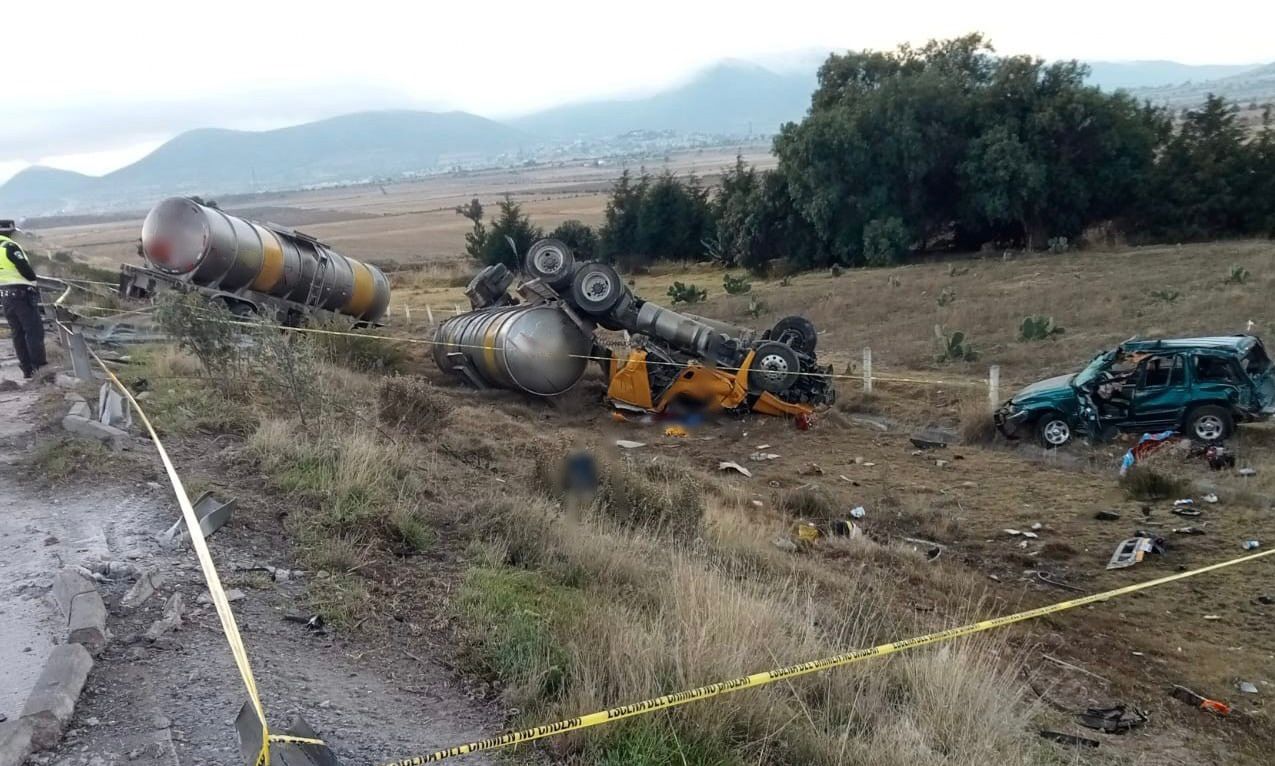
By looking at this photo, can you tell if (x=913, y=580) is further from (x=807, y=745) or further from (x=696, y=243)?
(x=696, y=243)

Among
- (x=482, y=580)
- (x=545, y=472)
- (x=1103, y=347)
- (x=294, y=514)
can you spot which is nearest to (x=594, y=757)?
(x=482, y=580)

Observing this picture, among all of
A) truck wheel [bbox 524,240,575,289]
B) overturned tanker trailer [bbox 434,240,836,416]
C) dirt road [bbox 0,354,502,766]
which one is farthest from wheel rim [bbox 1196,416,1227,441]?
dirt road [bbox 0,354,502,766]

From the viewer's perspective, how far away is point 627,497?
7945 mm

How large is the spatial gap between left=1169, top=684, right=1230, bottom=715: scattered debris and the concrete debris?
19.8 feet

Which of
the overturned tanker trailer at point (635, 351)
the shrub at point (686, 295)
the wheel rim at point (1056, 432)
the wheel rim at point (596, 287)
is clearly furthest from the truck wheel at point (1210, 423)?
the shrub at point (686, 295)

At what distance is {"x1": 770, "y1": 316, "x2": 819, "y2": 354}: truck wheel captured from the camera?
637 inches

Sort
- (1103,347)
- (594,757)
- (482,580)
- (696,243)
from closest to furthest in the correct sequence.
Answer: (594,757) < (482,580) < (1103,347) < (696,243)


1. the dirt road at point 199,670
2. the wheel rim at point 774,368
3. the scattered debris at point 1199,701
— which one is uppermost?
the dirt road at point 199,670

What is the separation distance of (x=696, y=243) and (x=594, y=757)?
43250 mm

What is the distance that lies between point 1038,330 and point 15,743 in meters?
18.3

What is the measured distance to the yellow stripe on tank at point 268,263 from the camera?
18.4 m

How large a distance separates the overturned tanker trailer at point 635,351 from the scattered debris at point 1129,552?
655 centimetres

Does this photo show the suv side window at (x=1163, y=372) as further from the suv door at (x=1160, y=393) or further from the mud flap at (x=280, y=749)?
the mud flap at (x=280, y=749)

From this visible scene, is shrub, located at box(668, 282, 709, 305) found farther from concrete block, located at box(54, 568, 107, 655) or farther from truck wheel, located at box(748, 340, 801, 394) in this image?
concrete block, located at box(54, 568, 107, 655)
